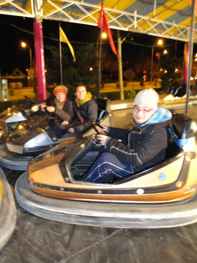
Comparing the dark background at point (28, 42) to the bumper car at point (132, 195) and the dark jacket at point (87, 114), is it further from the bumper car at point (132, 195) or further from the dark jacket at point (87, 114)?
the bumper car at point (132, 195)

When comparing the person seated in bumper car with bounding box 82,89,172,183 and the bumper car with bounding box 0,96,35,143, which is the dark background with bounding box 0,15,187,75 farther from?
the person seated in bumper car with bounding box 82,89,172,183

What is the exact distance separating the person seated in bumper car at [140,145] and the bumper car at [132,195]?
0.10 metres

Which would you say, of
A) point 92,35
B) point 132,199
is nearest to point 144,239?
point 132,199

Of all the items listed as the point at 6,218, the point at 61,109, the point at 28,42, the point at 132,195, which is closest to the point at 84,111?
the point at 61,109

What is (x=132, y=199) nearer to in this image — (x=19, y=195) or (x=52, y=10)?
(x=19, y=195)

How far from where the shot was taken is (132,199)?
167cm

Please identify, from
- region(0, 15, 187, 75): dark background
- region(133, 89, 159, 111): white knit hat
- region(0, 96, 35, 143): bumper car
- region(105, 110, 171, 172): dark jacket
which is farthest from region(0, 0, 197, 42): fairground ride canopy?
region(0, 15, 187, 75): dark background

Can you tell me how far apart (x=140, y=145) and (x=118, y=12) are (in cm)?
673

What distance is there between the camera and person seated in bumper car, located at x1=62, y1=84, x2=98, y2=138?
111 inches

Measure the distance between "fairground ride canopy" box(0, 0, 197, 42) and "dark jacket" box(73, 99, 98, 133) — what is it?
379cm

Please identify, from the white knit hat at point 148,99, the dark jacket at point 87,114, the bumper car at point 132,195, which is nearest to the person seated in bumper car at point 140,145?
the white knit hat at point 148,99

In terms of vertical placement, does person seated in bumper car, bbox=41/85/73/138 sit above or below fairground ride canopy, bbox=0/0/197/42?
below

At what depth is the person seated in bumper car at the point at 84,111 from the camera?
9.21 ft

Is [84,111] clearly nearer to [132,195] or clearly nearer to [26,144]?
[26,144]
